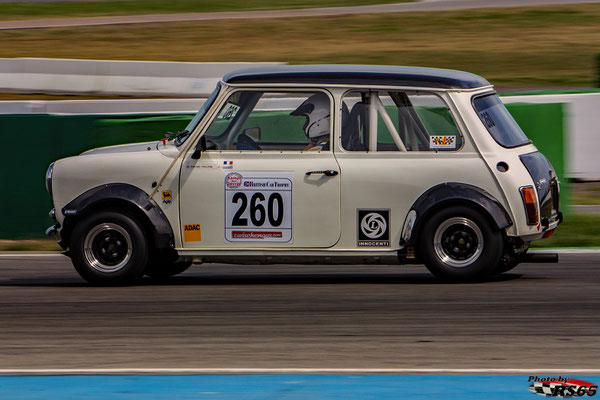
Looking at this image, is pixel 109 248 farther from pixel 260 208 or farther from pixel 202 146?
pixel 260 208

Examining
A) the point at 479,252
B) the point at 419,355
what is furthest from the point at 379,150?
the point at 419,355

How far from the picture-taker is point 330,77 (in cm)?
841

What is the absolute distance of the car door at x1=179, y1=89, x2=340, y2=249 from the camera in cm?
827

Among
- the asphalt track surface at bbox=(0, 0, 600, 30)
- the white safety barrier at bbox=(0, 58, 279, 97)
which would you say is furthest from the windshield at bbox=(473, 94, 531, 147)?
the asphalt track surface at bbox=(0, 0, 600, 30)

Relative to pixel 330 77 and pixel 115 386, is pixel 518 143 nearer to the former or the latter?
pixel 330 77

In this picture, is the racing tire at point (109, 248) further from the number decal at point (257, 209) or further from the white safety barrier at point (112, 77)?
the white safety barrier at point (112, 77)

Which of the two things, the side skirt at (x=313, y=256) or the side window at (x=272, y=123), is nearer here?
the side skirt at (x=313, y=256)

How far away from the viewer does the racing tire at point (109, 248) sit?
27.6 feet

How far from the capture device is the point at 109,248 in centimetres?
855

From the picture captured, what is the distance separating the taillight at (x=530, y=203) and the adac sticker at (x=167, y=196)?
277cm

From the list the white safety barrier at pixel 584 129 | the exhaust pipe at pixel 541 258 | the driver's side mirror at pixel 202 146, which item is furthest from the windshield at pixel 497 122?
the white safety barrier at pixel 584 129

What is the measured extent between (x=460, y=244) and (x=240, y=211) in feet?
5.77

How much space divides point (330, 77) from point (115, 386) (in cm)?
372

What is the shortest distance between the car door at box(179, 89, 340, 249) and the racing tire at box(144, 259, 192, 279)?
0.81m
